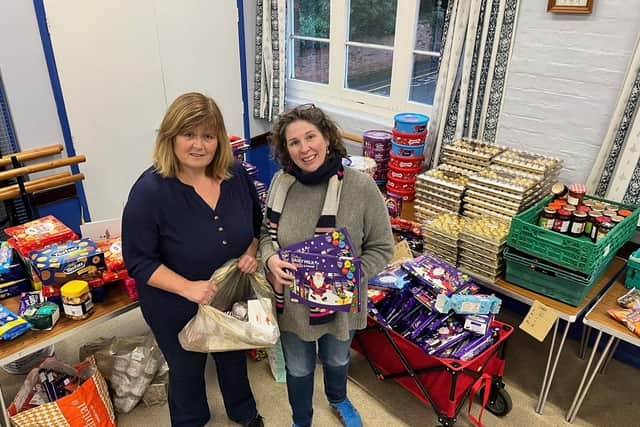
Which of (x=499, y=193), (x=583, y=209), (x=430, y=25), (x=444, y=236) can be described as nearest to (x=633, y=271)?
(x=583, y=209)

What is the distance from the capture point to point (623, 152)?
2.17 m

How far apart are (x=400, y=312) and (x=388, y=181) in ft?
3.23

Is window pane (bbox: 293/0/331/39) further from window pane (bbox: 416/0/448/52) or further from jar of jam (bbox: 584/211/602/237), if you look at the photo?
jar of jam (bbox: 584/211/602/237)

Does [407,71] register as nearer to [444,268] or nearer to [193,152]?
[444,268]

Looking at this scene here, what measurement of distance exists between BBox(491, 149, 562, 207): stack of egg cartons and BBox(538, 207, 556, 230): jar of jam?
0.25m

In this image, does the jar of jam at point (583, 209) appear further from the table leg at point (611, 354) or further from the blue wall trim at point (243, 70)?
the blue wall trim at point (243, 70)

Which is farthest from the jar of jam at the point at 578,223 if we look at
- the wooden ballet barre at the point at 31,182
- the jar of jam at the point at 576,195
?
the wooden ballet barre at the point at 31,182

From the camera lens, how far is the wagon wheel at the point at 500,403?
2205 millimetres

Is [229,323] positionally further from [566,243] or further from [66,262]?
[566,243]

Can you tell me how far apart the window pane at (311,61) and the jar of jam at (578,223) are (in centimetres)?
230

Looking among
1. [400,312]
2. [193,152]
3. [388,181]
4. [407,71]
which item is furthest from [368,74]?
[193,152]

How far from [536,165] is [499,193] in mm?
267

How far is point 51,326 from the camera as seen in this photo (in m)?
1.74

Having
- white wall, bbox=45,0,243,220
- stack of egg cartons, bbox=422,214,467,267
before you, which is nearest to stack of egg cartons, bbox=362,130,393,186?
stack of egg cartons, bbox=422,214,467,267
